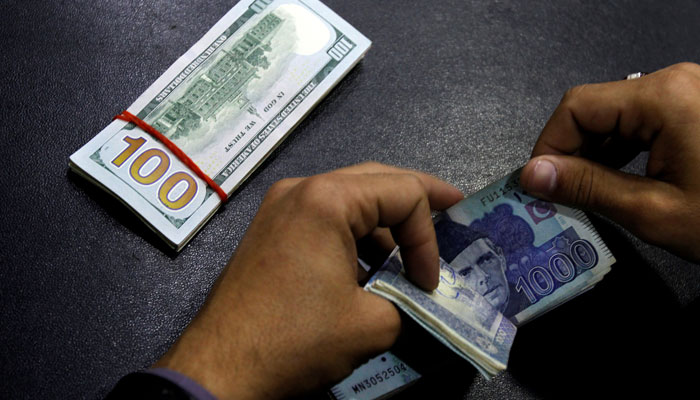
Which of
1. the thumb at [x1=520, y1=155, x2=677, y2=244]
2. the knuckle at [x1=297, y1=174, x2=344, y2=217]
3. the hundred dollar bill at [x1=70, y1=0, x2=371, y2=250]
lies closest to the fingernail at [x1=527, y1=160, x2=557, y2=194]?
the thumb at [x1=520, y1=155, x2=677, y2=244]

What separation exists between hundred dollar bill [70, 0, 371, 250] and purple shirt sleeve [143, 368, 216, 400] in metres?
0.35

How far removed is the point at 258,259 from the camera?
642 mm

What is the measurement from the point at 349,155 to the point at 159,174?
34 centimetres

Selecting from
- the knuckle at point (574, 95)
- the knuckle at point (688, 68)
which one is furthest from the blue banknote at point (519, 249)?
the knuckle at point (688, 68)

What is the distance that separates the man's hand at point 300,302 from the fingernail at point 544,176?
0.70 feet

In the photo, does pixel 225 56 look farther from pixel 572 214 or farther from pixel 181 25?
pixel 572 214

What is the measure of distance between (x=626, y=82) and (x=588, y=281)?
1.01ft

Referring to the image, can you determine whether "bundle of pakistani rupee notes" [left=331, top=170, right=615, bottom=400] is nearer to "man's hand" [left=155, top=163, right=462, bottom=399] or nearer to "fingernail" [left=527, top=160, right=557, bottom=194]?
"fingernail" [left=527, top=160, right=557, bottom=194]

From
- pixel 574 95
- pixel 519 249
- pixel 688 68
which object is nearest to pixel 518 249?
pixel 519 249

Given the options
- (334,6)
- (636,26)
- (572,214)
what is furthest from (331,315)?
(636,26)

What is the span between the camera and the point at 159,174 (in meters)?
0.96

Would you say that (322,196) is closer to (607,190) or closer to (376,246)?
(376,246)

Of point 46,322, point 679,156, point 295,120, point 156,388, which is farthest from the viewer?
point 295,120

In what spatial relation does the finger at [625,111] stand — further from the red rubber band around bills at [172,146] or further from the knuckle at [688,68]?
the red rubber band around bills at [172,146]
